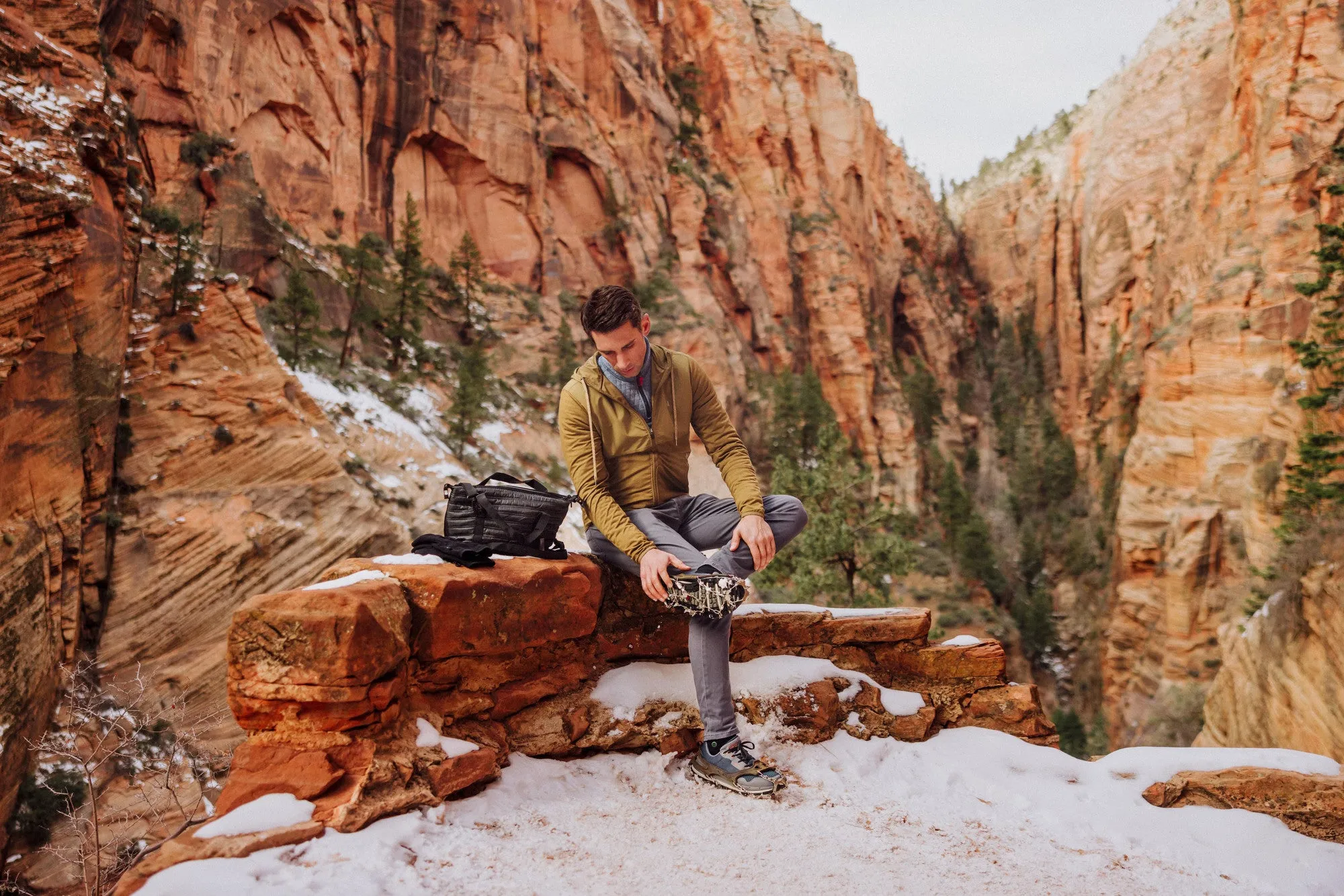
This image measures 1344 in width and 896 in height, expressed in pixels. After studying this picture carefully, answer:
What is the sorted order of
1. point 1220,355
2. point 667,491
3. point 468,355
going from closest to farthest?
1. point 667,491
2. point 468,355
3. point 1220,355

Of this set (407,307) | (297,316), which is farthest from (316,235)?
(297,316)

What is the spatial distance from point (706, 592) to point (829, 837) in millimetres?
1215

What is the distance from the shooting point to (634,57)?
3672 cm

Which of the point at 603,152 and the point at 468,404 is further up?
the point at 603,152

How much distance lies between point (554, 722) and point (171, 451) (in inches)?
412

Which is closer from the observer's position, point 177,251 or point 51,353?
point 51,353

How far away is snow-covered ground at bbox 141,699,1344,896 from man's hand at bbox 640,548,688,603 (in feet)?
3.38

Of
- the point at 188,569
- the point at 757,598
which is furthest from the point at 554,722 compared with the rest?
the point at 757,598

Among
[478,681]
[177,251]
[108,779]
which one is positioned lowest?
[108,779]

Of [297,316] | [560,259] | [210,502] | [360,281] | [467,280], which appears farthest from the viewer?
[560,259]

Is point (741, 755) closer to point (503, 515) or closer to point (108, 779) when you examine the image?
point (503, 515)

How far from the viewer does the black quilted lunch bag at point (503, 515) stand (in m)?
4.05

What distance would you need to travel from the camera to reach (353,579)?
3541mm

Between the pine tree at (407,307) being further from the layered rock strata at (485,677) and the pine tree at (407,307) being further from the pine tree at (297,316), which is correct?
the layered rock strata at (485,677)
